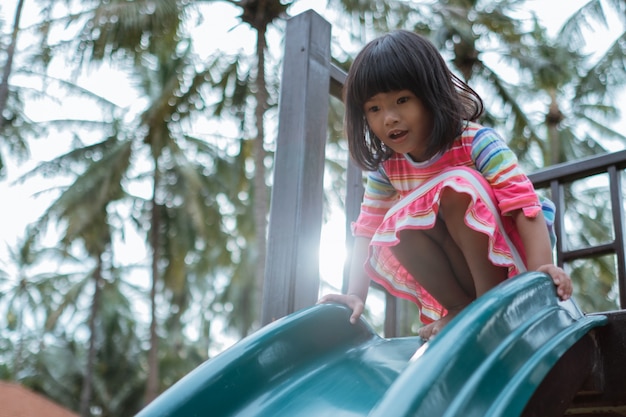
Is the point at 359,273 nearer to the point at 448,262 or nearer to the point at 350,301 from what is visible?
the point at 350,301

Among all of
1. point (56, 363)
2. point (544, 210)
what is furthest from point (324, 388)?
point (56, 363)

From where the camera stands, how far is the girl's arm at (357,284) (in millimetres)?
1821

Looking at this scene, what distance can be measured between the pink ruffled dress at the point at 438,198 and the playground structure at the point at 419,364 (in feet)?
0.59

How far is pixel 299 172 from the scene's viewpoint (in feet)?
7.83

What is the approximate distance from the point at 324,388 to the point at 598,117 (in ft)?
68.2

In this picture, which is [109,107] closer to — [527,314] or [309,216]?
[309,216]

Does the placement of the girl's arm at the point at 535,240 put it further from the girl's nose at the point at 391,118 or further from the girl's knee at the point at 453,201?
the girl's nose at the point at 391,118

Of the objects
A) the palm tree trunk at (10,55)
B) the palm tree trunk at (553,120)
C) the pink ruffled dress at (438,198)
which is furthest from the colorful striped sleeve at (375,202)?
the palm tree trunk at (553,120)

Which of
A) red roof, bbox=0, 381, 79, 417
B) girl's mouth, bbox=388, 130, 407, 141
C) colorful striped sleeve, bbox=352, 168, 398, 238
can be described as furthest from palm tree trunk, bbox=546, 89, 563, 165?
girl's mouth, bbox=388, 130, 407, 141

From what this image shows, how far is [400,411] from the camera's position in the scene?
3.34 ft

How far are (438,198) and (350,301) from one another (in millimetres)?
374

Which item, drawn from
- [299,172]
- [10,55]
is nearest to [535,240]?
[299,172]

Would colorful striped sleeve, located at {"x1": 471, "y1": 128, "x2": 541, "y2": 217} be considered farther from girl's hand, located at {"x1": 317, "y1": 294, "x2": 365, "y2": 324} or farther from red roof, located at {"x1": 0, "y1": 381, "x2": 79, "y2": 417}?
red roof, located at {"x1": 0, "y1": 381, "x2": 79, "y2": 417}

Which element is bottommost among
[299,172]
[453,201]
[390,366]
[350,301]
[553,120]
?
[390,366]
